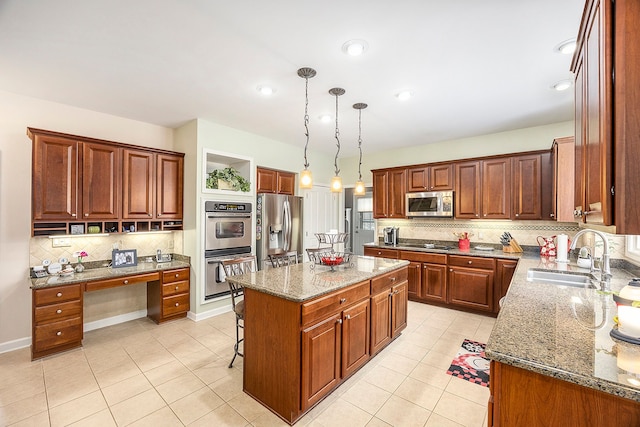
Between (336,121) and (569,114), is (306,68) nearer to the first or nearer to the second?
(336,121)

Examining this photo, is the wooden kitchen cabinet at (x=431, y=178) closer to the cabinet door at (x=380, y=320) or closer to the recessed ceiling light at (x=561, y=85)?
the recessed ceiling light at (x=561, y=85)

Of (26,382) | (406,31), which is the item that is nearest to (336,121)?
(406,31)

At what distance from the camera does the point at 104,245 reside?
386 cm

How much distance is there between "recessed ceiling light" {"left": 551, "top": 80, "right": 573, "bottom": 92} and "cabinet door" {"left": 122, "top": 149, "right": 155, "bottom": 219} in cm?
485

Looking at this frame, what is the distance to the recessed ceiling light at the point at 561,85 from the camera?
112 inches

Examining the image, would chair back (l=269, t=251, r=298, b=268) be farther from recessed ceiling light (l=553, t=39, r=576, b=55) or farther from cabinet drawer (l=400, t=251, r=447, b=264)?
recessed ceiling light (l=553, t=39, r=576, b=55)

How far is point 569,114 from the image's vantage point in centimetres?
379

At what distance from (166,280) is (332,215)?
3.62m

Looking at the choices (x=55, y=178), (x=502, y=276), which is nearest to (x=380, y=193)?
(x=502, y=276)

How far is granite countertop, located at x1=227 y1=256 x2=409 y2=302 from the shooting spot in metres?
2.08

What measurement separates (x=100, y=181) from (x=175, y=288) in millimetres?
1652

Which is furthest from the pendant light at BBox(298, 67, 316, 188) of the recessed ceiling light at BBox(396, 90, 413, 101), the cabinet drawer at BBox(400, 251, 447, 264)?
the cabinet drawer at BBox(400, 251, 447, 264)

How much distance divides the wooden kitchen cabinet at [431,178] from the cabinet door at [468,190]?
0.14 metres

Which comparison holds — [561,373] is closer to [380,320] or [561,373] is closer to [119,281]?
[380,320]
